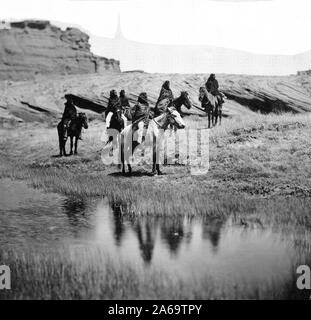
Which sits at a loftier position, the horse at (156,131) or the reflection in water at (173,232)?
the horse at (156,131)

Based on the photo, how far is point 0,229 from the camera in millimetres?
10195

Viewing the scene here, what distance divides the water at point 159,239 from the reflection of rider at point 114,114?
796 cm

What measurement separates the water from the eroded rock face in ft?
243

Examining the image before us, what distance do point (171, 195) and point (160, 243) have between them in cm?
475

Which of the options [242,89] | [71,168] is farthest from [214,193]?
[242,89]

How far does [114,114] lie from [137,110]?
3.28 m

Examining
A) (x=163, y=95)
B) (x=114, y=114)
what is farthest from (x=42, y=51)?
(x=163, y=95)

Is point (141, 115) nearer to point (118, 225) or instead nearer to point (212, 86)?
point (118, 225)

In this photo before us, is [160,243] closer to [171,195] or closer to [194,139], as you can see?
[171,195]

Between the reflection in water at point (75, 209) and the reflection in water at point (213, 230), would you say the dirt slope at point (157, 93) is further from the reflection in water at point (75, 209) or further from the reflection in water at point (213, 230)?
the reflection in water at point (213, 230)

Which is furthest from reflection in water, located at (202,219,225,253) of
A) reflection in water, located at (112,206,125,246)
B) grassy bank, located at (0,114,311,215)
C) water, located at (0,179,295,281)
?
reflection in water, located at (112,206,125,246)

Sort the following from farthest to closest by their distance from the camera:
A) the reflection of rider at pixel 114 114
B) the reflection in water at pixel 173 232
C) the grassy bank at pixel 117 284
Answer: the reflection of rider at pixel 114 114
the reflection in water at pixel 173 232
the grassy bank at pixel 117 284

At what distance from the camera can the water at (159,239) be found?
7406 millimetres

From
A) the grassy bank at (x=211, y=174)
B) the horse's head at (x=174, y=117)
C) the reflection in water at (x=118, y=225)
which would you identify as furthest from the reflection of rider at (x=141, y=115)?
the reflection in water at (x=118, y=225)
